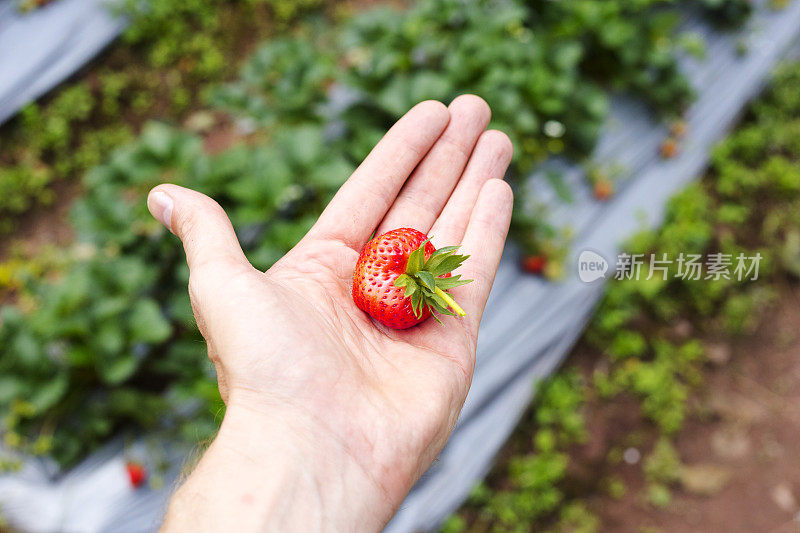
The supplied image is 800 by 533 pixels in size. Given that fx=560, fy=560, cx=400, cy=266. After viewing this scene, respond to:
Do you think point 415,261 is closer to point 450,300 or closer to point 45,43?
point 450,300

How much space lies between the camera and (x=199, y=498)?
4.14 feet

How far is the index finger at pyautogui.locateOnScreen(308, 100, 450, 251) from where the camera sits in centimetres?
193

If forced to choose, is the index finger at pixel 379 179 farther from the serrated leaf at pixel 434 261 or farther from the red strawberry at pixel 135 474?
the red strawberry at pixel 135 474

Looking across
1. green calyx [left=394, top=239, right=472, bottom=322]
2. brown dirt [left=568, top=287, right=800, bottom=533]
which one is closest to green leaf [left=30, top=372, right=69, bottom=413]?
green calyx [left=394, top=239, right=472, bottom=322]

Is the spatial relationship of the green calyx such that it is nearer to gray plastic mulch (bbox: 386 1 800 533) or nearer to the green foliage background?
the green foliage background

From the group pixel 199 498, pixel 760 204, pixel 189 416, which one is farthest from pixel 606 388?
pixel 199 498

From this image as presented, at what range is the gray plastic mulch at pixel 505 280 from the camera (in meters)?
2.55

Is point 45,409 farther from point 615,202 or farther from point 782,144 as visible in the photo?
point 782,144

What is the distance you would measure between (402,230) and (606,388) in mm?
2026

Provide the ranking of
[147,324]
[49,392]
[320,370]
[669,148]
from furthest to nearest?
[669,148] < [147,324] < [49,392] < [320,370]

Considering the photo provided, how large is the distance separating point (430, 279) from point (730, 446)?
8.36ft

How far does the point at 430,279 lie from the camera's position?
5.12 feet

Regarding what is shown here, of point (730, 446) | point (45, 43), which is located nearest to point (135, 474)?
point (730, 446)

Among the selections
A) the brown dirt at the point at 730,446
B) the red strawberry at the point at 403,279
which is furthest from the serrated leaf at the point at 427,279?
the brown dirt at the point at 730,446
